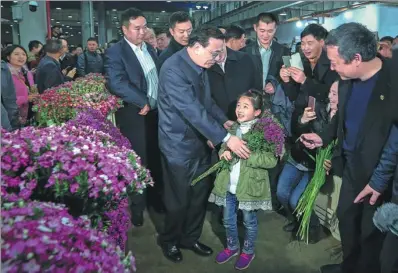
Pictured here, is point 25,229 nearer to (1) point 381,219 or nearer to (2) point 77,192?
(2) point 77,192

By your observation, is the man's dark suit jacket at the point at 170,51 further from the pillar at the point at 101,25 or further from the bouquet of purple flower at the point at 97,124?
the pillar at the point at 101,25

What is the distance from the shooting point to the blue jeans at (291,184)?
337cm

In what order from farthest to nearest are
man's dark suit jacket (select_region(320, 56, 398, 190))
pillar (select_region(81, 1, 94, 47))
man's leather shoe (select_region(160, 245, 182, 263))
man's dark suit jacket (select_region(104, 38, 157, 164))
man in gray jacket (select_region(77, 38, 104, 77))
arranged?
pillar (select_region(81, 1, 94, 47)) → man in gray jacket (select_region(77, 38, 104, 77)) → man's dark suit jacket (select_region(104, 38, 157, 164)) → man's leather shoe (select_region(160, 245, 182, 263)) → man's dark suit jacket (select_region(320, 56, 398, 190))

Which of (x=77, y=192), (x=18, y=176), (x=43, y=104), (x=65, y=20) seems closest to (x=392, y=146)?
(x=77, y=192)

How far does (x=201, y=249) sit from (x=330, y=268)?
0.98m

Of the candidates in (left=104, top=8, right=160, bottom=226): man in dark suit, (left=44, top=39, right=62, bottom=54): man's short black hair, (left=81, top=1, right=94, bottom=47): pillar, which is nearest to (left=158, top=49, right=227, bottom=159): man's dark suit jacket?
(left=104, top=8, right=160, bottom=226): man in dark suit

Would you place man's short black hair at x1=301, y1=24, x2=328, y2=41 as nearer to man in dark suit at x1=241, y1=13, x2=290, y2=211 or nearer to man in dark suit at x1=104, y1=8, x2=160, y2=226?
man in dark suit at x1=241, y1=13, x2=290, y2=211

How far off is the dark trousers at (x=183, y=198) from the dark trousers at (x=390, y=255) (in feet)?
4.64

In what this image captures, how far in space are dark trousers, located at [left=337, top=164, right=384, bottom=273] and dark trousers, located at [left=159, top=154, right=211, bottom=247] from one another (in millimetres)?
1034

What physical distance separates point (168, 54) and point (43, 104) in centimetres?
152

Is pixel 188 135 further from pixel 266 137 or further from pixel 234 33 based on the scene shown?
pixel 234 33

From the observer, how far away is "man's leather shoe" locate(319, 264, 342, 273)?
2.91 meters

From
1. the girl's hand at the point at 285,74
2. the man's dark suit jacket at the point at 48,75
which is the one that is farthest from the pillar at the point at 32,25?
the girl's hand at the point at 285,74

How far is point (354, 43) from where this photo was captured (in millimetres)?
2299
